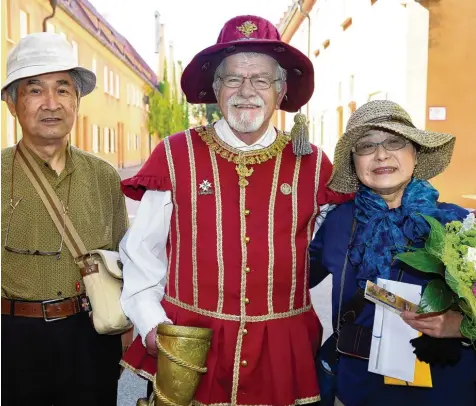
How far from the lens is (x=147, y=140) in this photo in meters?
39.0

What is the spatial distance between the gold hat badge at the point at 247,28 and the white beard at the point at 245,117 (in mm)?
265

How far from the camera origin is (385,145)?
2.29 metres

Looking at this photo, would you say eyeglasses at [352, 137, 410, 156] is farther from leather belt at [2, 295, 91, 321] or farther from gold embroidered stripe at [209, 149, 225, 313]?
leather belt at [2, 295, 91, 321]

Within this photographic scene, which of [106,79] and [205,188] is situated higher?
[106,79]

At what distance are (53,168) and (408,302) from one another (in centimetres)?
158

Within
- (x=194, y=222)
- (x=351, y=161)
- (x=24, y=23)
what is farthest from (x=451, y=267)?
(x=24, y=23)

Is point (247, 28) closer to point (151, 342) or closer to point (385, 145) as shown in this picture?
point (385, 145)

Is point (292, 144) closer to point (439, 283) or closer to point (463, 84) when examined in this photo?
point (439, 283)

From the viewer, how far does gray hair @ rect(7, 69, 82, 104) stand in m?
2.73

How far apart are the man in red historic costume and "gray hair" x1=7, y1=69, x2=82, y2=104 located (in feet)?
2.02

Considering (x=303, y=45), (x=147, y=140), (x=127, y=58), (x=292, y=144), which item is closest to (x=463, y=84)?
(x=292, y=144)

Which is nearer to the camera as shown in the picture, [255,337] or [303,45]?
[255,337]

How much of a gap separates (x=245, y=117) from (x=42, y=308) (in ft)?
3.73

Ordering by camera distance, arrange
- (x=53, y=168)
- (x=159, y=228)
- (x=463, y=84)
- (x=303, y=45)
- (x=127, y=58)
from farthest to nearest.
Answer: (x=127, y=58) → (x=303, y=45) → (x=463, y=84) → (x=53, y=168) → (x=159, y=228)
